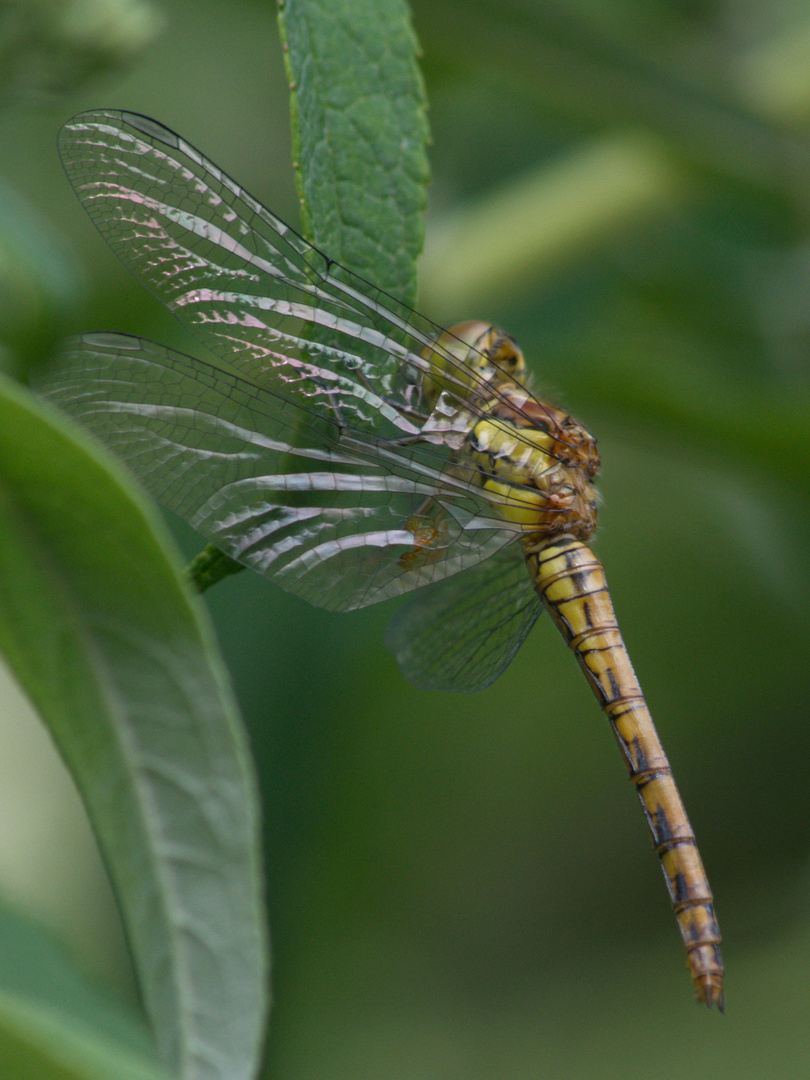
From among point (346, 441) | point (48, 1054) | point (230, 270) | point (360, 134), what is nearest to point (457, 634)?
point (346, 441)

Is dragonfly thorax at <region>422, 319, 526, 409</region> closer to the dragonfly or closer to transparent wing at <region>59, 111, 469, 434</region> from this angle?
the dragonfly

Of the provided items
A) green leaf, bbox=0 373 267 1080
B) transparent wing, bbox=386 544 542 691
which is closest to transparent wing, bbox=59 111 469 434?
transparent wing, bbox=386 544 542 691

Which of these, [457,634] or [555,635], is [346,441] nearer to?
[457,634]

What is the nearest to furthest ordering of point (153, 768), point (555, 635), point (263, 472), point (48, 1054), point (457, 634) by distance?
point (48, 1054), point (153, 768), point (263, 472), point (457, 634), point (555, 635)

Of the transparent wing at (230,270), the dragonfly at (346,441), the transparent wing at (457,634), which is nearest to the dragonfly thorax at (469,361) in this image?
the dragonfly at (346,441)

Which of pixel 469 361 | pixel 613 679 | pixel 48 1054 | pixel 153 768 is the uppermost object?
pixel 469 361

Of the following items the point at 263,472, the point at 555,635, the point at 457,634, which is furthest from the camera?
the point at 555,635

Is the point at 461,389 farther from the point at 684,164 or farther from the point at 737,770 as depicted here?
the point at 737,770
